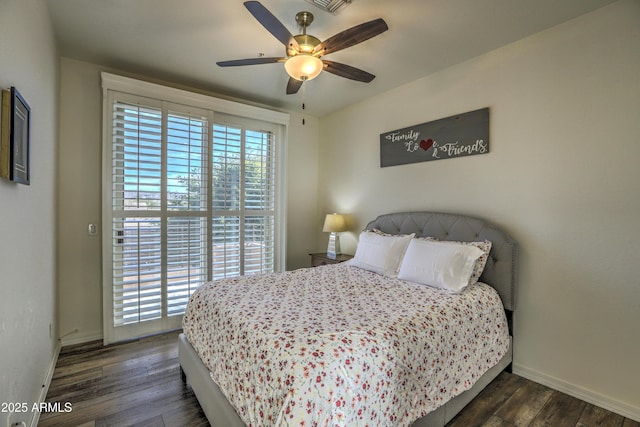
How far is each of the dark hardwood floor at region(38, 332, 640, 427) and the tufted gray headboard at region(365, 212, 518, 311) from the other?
2.07 ft

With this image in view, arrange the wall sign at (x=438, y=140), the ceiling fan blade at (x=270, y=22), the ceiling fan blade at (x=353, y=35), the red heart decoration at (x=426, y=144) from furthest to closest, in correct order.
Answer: the red heart decoration at (x=426, y=144)
the wall sign at (x=438, y=140)
the ceiling fan blade at (x=353, y=35)
the ceiling fan blade at (x=270, y=22)

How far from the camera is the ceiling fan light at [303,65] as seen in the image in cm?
197

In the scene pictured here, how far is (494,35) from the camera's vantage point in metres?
2.31

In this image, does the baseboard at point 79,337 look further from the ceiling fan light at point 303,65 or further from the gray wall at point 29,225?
the ceiling fan light at point 303,65

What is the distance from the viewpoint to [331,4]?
75.3 inches

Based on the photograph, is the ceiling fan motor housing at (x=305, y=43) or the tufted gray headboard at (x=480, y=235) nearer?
the ceiling fan motor housing at (x=305, y=43)

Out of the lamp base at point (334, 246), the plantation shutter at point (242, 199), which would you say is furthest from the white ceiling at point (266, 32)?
the lamp base at point (334, 246)

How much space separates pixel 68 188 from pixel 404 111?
135 inches

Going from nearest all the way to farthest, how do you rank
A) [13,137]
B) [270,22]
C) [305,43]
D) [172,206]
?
1. [13,137]
2. [270,22]
3. [305,43]
4. [172,206]

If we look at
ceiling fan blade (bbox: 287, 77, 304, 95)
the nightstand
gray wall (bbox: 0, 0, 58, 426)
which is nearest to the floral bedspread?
gray wall (bbox: 0, 0, 58, 426)

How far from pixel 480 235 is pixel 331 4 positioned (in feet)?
6.81

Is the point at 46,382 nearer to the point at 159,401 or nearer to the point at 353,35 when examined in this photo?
the point at 159,401

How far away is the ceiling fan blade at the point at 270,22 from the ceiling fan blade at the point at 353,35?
189 mm

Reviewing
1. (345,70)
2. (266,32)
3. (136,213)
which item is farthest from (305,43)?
(136,213)
